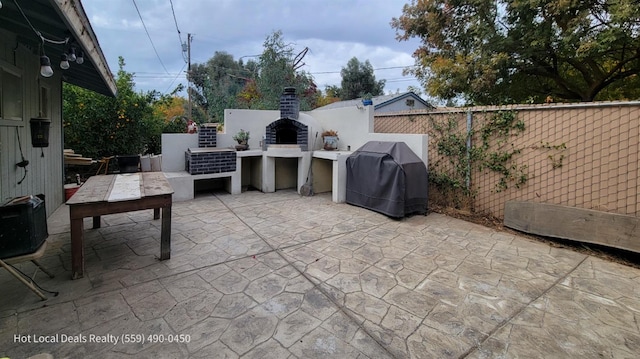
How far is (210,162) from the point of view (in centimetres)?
678

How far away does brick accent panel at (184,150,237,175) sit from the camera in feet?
21.7

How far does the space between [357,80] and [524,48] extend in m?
16.0

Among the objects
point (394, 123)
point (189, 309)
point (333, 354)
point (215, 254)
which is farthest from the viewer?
point (394, 123)

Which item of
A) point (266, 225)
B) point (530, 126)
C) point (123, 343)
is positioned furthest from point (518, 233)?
point (123, 343)

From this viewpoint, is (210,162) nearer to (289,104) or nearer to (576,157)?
(289,104)

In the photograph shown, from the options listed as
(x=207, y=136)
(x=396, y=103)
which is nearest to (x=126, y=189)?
(x=207, y=136)

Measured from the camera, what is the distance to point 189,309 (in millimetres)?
2490

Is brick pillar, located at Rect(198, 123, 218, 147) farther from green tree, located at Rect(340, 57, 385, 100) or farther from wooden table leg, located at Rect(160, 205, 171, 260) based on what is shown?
green tree, located at Rect(340, 57, 385, 100)

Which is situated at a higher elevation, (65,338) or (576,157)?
(576,157)

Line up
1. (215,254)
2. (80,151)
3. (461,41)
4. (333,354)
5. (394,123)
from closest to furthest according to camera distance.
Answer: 1. (333,354)
2. (215,254)
3. (394,123)
4. (80,151)
5. (461,41)

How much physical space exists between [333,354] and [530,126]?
4.96 meters

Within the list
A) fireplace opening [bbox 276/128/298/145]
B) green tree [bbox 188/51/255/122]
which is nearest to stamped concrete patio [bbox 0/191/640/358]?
fireplace opening [bbox 276/128/298/145]

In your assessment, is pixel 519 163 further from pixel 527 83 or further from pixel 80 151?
pixel 80 151

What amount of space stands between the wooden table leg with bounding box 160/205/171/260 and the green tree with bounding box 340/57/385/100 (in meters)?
21.0
